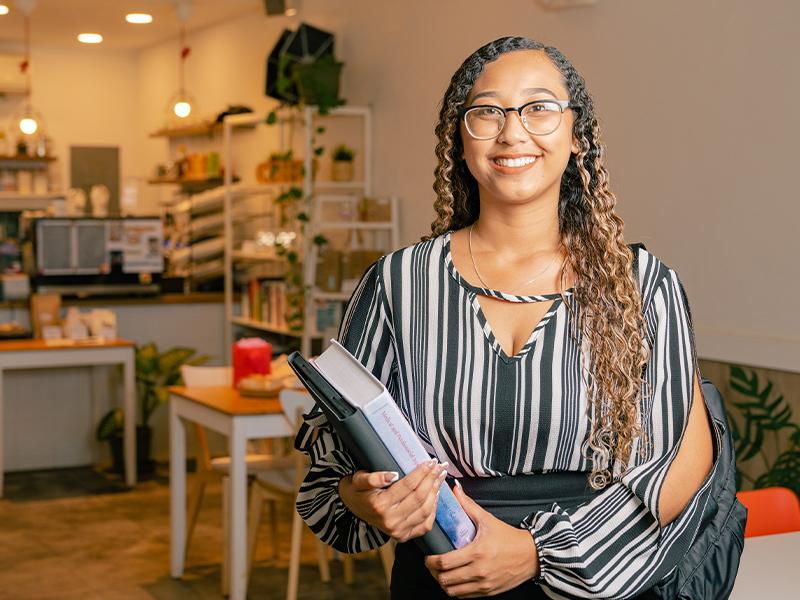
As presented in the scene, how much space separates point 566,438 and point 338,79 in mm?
4661

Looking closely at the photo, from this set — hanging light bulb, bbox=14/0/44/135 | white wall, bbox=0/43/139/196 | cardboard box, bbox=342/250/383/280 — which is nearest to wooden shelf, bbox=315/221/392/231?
cardboard box, bbox=342/250/383/280

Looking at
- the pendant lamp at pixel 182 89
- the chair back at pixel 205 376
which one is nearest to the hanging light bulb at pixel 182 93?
the pendant lamp at pixel 182 89

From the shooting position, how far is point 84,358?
217 inches

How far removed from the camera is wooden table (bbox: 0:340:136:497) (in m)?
5.31

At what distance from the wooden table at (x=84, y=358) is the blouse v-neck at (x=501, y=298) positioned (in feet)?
15.2

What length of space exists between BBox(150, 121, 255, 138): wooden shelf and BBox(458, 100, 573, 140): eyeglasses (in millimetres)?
6029

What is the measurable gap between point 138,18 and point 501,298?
23.6ft

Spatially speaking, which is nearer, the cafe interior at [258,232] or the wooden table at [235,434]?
the cafe interior at [258,232]

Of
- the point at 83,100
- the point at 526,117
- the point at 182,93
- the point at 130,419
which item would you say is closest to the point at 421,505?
the point at 526,117

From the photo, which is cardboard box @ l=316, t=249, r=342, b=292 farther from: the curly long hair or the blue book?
the blue book

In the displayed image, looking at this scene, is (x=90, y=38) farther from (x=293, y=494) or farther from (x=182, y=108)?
(x=293, y=494)

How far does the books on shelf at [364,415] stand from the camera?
106 cm

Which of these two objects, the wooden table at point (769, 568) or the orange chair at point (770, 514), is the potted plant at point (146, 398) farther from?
the wooden table at point (769, 568)

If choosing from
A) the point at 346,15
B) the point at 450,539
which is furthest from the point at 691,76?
the point at 346,15
